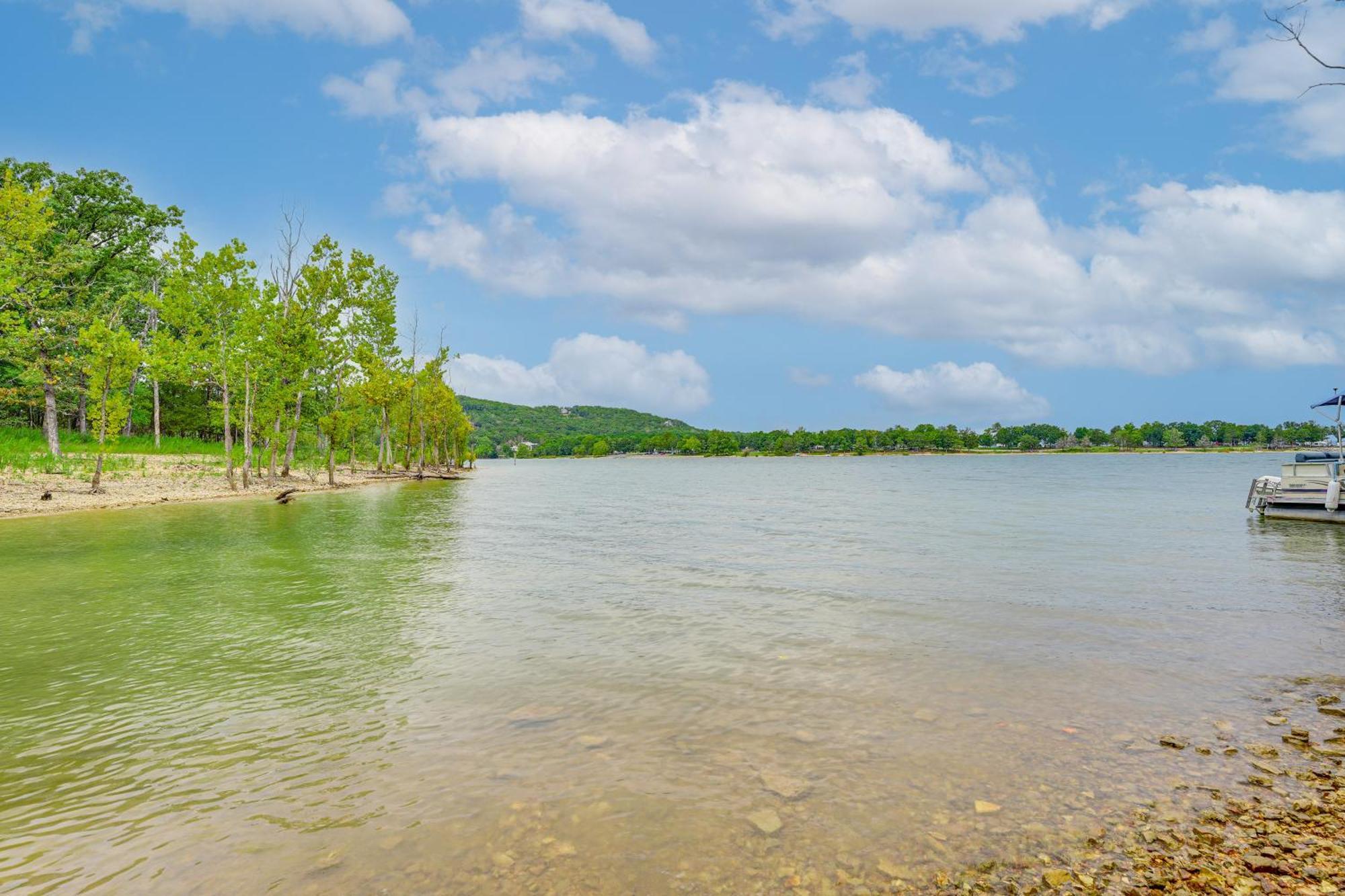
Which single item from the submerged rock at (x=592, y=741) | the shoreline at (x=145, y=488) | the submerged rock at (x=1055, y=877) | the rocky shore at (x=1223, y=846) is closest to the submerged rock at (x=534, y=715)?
the submerged rock at (x=592, y=741)

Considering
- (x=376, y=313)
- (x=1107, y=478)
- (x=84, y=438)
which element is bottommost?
(x=1107, y=478)

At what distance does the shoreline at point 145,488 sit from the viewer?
37.8 meters

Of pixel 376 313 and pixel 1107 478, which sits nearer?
pixel 376 313

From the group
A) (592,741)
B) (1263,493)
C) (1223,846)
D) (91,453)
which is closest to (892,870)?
(1223,846)

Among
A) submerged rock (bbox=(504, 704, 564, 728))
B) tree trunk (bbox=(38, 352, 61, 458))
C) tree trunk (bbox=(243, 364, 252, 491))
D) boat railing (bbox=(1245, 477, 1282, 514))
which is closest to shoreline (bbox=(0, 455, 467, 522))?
tree trunk (bbox=(243, 364, 252, 491))

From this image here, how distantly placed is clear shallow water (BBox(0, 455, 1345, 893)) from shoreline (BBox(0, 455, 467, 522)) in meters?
18.1

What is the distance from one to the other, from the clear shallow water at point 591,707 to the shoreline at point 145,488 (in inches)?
714

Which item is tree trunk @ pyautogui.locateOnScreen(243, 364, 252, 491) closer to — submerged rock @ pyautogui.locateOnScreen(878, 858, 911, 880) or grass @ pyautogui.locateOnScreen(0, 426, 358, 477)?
grass @ pyautogui.locateOnScreen(0, 426, 358, 477)

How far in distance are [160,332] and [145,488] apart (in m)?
24.9

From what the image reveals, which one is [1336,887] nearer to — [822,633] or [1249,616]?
[822,633]

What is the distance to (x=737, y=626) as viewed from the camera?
50.4 ft

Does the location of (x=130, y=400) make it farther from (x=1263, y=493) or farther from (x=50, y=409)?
(x=1263, y=493)

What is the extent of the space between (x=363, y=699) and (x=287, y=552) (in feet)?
57.2

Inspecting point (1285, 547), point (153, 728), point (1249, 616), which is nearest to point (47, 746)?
point (153, 728)
